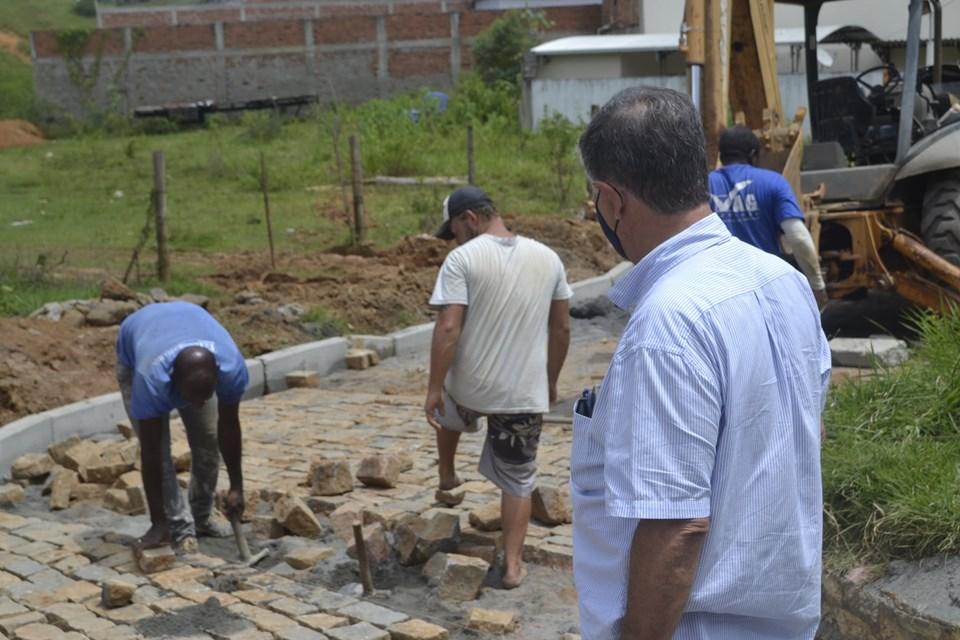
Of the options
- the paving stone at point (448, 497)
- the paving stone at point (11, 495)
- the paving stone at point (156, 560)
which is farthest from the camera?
the paving stone at point (11, 495)

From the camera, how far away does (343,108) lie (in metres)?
32.7

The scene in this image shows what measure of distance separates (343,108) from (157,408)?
2717 cm

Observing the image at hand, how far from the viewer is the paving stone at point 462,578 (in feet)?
18.8

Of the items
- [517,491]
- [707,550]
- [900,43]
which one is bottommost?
[517,491]

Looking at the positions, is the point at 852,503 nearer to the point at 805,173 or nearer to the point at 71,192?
the point at 805,173

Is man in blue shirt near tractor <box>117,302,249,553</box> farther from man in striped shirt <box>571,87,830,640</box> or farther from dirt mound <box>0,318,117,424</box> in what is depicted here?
man in striped shirt <box>571,87,830,640</box>

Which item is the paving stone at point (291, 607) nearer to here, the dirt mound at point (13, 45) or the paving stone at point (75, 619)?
the paving stone at point (75, 619)

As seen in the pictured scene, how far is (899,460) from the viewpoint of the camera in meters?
4.95

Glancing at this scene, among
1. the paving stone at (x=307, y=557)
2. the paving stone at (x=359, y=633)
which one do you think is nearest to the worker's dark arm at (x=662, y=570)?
the paving stone at (x=359, y=633)

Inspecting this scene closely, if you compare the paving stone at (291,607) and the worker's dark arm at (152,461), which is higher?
the worker's dark arm at (152,461)

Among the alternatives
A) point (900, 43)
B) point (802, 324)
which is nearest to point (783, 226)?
point (802, 324)

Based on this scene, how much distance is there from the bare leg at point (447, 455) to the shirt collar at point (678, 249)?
13.7 ft

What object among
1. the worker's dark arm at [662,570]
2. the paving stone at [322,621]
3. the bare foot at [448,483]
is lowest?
the paving stone at [322,621]

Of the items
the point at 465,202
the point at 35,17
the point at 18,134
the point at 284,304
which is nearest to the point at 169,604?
the point at 465,202
